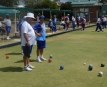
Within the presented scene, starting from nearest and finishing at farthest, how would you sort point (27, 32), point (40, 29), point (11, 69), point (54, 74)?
point (54, 74) < point (27, 32) < point (11, 69) < point (40, 29)

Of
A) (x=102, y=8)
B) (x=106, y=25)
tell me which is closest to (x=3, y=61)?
(x=106, y=25)

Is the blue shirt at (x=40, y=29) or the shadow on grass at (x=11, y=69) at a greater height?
the blue shirt at (x=40, y=29)

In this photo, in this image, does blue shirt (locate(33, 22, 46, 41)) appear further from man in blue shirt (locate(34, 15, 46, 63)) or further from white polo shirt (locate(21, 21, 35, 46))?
white polo shirt (locate(21, 21, 35, 46))

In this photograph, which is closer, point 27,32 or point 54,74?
point 54,74

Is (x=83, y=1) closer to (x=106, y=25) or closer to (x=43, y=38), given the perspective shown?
(x=106, y=25)

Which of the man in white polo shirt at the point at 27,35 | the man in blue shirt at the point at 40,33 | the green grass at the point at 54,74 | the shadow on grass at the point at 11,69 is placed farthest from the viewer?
the man in blue shirt at the point at 40,33

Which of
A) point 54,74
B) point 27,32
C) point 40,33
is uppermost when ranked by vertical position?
point 27,32

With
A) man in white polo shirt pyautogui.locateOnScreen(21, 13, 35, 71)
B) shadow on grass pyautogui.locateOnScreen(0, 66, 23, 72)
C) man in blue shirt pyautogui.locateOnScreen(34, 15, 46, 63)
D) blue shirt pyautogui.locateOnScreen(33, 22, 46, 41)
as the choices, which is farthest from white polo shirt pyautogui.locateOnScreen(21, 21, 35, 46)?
blue shirt pyautogui.locateOnScreen(33, 22, 46, 41)

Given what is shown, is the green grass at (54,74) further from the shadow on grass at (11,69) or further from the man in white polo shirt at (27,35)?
the man in white polo shirt at (27,35)

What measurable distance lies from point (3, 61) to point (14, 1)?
145ft

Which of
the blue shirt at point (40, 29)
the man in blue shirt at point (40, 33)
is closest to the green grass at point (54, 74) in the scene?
the man in blue shirt at point (40, 33)

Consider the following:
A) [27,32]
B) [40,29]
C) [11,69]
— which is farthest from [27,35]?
[40,29]

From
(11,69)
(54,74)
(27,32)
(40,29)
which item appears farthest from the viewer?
(40,29)

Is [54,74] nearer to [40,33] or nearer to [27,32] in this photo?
[27,32]
